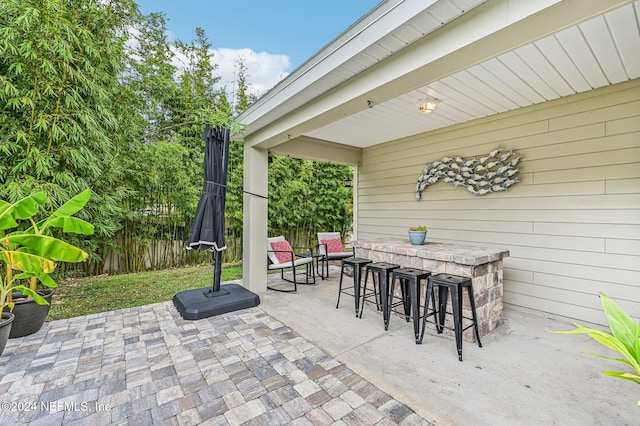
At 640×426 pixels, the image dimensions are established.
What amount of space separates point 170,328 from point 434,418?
2.82 m

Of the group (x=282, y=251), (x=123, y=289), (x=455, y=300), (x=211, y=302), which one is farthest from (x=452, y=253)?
(x=123, y=289)

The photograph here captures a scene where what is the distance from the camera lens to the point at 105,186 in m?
4.44

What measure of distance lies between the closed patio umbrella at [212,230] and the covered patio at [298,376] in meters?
0.26

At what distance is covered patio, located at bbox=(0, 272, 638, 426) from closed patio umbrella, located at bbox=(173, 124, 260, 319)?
0.85ft

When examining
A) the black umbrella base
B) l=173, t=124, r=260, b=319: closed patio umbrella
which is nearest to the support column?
the black umbrella base

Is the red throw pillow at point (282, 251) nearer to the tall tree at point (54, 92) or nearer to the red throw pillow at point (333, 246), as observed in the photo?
the red throw pillow at point (333, 246)

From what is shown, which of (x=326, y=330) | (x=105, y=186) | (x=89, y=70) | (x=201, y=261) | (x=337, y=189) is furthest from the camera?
(x=337, y=189)

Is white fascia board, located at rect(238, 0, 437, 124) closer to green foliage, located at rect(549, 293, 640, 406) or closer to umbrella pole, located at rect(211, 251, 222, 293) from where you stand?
green foliage, located at rect(549, 293, 640, 406)

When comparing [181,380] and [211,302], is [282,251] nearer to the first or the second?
[211,302]

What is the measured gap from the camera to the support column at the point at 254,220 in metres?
4.56

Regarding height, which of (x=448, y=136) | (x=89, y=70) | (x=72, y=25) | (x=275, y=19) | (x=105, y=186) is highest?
(x=275, y=19)

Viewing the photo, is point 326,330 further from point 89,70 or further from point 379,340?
point 89,70

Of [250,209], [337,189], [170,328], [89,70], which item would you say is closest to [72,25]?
[89,70]

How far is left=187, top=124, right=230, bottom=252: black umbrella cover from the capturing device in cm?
362
